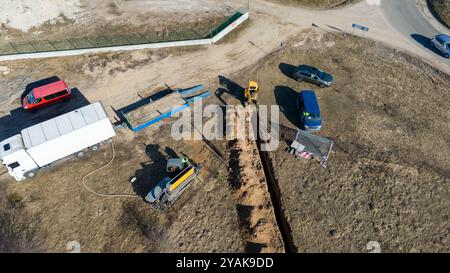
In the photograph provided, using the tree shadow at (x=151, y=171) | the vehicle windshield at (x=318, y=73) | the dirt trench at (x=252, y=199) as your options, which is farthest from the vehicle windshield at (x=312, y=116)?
the tree shadow at (x=151, y=171)

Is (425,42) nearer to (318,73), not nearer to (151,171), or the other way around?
(318,73)

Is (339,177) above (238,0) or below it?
below

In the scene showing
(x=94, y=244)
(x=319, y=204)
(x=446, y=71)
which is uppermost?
(x=446, y=71)

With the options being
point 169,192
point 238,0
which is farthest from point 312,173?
point 238,0

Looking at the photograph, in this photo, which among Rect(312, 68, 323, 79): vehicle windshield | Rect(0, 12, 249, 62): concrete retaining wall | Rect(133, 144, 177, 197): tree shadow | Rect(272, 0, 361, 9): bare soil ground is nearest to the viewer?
Rect(133, 144, 177, 197): tree shadow

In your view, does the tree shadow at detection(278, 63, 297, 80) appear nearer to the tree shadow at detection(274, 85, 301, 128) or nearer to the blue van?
the tree shadow at detection(274, 85, 301, 128)

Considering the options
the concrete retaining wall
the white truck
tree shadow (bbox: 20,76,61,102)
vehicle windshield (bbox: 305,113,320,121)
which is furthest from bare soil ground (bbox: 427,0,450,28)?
tree shadow (bbox: 20,76,61,102)

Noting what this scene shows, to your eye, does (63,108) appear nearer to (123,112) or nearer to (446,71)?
(123,112)
